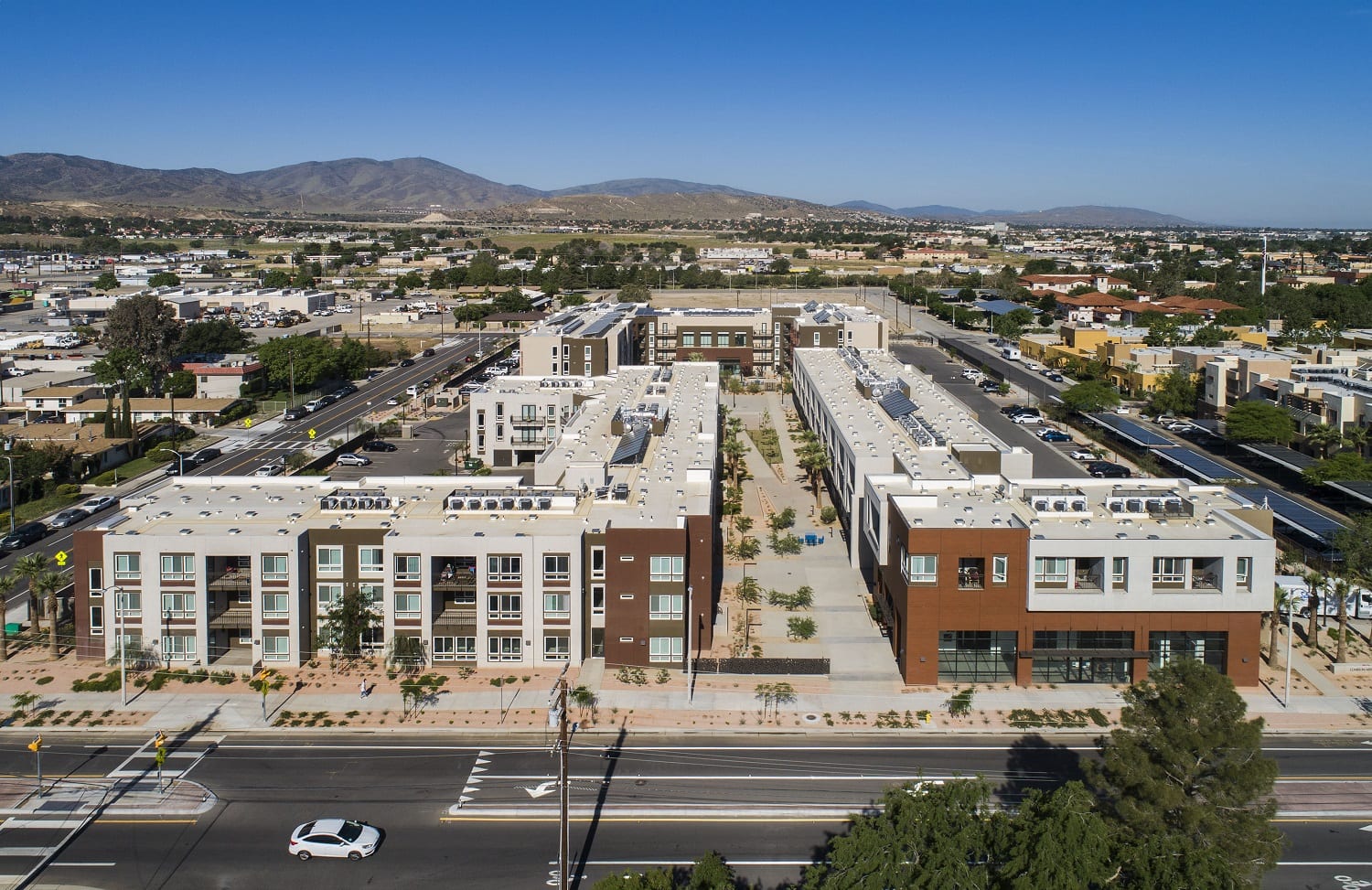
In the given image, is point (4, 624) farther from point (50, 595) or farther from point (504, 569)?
point (504, 569)

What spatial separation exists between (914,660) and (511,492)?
1502cm

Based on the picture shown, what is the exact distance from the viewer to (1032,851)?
1789 centimetres

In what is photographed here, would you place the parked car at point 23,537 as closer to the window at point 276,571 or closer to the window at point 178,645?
the window at point 178,645

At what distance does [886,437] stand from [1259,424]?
88.7ft

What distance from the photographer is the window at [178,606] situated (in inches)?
1350

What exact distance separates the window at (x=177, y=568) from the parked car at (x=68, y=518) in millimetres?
19301

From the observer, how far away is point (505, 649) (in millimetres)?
34469

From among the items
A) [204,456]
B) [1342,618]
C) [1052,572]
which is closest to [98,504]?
[204,456]

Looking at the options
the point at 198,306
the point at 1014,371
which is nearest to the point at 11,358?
the point at 198,306

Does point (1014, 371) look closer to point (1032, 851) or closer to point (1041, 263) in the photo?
point (1032, 851)

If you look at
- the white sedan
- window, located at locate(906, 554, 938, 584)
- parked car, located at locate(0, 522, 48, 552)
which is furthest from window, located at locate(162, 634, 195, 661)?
window, located at locate(906, 554, 938, 584)

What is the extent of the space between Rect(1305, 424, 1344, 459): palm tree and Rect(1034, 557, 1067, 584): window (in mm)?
34093

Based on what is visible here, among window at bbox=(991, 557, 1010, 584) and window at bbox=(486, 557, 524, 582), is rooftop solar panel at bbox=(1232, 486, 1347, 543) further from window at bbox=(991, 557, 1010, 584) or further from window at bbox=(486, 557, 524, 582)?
window at bbox=(486, 557, 524, 582)

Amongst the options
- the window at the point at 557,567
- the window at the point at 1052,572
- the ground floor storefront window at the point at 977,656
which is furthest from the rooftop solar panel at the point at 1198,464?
the window at the point at 557,567
